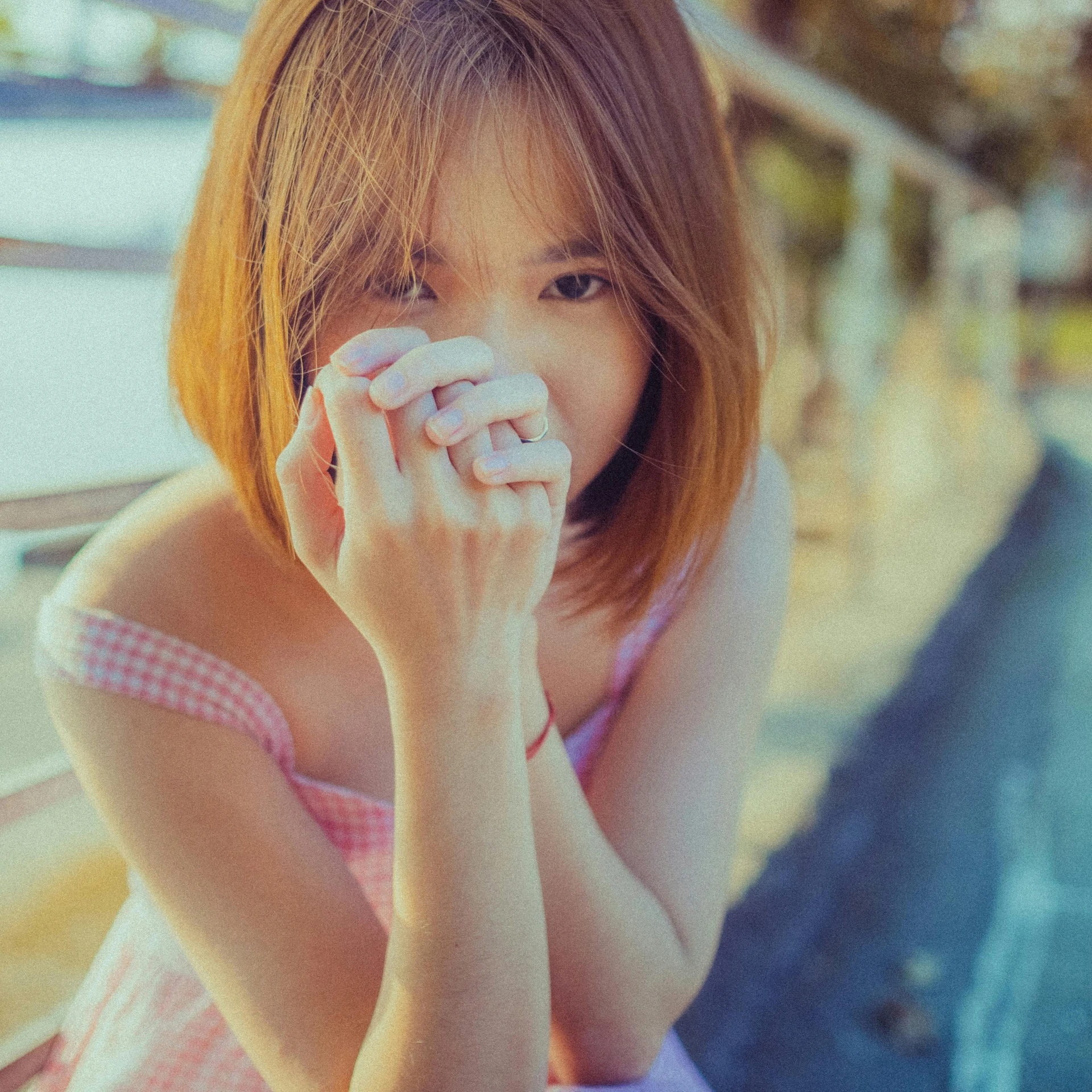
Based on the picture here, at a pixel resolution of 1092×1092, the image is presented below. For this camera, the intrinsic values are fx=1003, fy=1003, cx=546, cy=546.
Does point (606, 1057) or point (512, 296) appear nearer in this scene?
point (512, 296)

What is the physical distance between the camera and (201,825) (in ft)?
3.50

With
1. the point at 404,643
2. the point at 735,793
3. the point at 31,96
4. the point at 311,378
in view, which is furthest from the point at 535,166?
the point at 735,793

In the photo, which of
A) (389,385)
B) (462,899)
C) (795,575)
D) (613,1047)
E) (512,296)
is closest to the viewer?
(389,385)

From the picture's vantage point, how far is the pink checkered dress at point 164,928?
1067 mm

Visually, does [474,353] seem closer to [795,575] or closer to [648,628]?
[648,628]

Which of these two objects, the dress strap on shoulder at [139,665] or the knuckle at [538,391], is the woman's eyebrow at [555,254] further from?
the dress strap on shoulder at [139,665]

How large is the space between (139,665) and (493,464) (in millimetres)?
489

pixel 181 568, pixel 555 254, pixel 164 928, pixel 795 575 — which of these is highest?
pixel 555 254

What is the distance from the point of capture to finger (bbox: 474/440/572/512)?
2.76 feet

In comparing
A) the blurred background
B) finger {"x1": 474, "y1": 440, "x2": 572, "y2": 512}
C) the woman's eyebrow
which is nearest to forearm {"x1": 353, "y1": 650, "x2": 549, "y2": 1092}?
finger {"x1": 474, "y1": 440, "x2": 572, "y2": 512}

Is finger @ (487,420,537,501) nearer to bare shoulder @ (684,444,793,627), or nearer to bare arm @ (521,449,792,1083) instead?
bare arm @ (521,449,792,1083)

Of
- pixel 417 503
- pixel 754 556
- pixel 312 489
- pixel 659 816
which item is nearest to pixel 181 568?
pixel 312 489

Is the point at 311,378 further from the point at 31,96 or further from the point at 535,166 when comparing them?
the point at 31,96

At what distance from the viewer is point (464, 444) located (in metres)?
0.85
